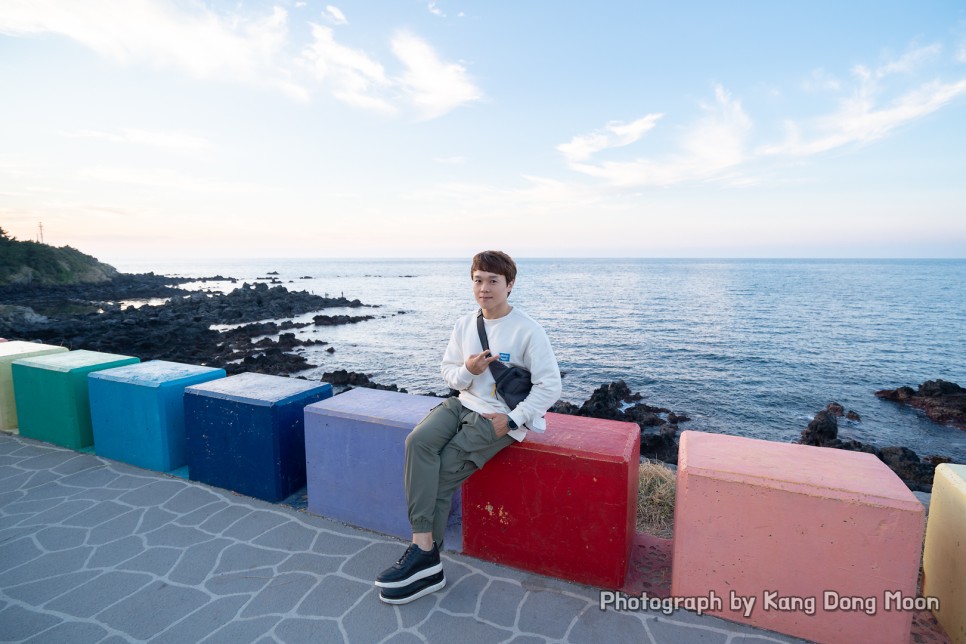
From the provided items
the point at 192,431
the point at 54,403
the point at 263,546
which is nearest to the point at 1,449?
the point at 54,403

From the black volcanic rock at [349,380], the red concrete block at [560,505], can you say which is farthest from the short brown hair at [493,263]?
the black volcanic rock at [349,380]

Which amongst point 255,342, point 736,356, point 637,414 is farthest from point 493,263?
point 255,342

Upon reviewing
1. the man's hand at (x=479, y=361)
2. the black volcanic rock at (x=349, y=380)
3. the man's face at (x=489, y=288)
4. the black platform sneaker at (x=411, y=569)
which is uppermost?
the man's face at (x=489, y=288)

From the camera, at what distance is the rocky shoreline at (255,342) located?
10.7m

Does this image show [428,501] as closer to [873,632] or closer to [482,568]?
[482,568]

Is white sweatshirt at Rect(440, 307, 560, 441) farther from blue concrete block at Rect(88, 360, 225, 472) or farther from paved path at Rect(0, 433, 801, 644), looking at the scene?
blue concrete block at Rect(88, 360, 225, 472)

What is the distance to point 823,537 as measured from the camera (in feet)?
7.69

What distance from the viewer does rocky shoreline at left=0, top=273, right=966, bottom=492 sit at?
423 inches

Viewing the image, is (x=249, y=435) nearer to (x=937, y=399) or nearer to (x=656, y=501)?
(x=656, y=501)

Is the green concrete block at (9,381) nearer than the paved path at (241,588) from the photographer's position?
No

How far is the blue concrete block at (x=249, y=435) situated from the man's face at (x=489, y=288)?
1.90 m

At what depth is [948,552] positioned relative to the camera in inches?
102

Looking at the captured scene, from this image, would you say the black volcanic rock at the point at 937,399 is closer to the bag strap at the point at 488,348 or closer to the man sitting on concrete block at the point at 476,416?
the man sitting on concrete block at the point at 476,416

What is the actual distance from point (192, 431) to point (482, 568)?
2730 millimetres
